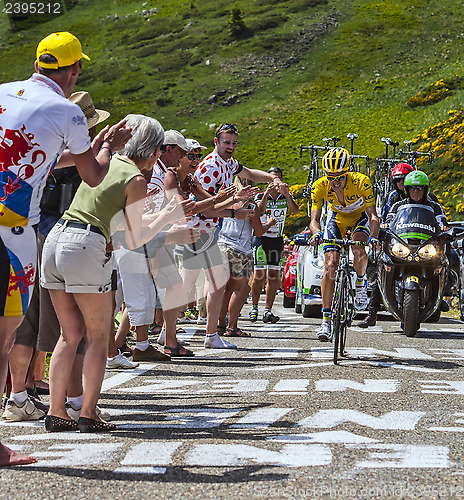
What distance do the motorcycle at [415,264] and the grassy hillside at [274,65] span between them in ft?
308

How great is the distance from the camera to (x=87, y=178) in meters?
4.69

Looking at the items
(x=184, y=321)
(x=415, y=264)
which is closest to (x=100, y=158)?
(x=415, y=264)

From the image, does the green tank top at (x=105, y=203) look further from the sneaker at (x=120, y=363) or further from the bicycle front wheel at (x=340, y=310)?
the bicycle front wheel at (x=340, y=310)

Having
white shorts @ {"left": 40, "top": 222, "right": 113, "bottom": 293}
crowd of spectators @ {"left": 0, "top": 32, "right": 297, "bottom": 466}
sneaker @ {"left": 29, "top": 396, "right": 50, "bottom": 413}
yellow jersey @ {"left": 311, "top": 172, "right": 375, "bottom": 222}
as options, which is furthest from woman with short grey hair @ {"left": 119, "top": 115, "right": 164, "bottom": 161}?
yellow jersey @ {"left": 311, "top": 172, "right": 375, "bottom": 222}

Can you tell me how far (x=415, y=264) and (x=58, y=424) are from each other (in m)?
8.04

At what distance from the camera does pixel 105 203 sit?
5344mm

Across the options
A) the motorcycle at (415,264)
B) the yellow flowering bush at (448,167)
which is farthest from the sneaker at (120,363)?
the yellow flowering bush at (448,167)

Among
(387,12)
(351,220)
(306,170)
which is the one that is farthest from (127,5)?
(351,220)

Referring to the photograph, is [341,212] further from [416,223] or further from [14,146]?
[14,146]

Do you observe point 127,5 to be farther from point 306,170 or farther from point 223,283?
point 223,283

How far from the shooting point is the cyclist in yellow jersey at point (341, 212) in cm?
1048

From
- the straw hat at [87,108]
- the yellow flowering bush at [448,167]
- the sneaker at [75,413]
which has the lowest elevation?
the sneaker at [75,413]

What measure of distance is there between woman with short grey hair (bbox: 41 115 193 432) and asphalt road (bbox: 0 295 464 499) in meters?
0.23

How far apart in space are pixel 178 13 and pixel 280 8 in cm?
2080
